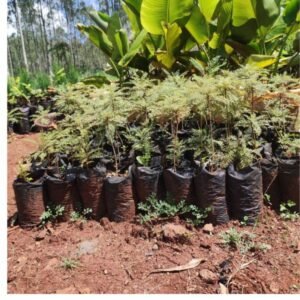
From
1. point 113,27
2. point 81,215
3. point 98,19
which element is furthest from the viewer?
point 98,19

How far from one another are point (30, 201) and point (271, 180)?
1.47 meters

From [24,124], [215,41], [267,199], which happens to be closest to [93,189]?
[267,199]

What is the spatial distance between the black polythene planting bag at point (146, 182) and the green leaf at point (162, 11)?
5.43 feet

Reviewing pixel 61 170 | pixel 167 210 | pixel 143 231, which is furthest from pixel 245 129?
pixel 61 170

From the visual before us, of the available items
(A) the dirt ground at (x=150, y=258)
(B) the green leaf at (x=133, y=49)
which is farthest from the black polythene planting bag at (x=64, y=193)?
(B) the green leaf at (x=133, y=49)

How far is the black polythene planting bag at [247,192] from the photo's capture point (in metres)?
1.95

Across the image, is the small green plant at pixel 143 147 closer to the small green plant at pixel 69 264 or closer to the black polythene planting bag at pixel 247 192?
the black polythene planting bag at pixel 247 192

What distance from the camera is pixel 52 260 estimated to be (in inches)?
70.7

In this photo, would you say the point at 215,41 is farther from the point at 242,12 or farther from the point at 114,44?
the point at 114,44

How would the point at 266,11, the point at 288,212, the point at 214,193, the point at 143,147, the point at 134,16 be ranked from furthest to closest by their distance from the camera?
the point at 134,16, the point at 266,11, the point at 143,147, the point at 288,212, the point at 214,193

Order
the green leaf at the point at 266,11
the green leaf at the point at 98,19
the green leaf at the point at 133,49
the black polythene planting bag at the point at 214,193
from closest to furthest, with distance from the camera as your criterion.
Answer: the black polythene planting bag at the point at 214,193, the green leaf at the point at 266,11, the green leaf at the point at 133,49, the green leaf at the point at 98,19

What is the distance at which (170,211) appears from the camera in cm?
199

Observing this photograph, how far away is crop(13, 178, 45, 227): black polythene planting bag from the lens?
2.12 meters

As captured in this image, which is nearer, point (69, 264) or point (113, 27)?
point (69, 264)
